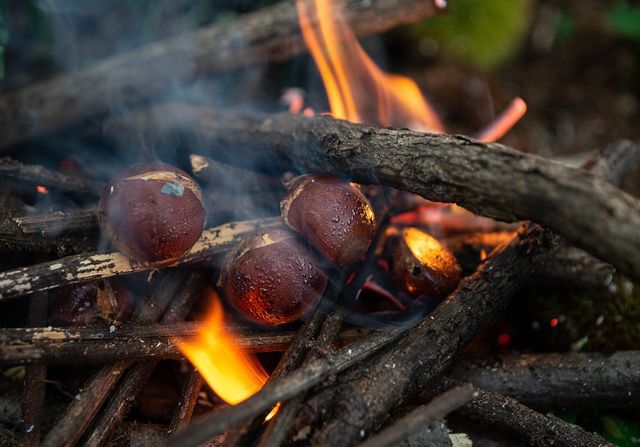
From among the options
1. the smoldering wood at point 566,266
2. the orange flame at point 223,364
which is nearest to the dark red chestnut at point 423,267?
the smoldering wood at point 566,266

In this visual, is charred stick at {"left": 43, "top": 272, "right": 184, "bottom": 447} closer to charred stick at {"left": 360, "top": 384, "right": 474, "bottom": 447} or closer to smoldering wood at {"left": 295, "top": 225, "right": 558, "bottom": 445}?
smoldering wood at {"left": 295, "top": 225, "right": 558, "bottom": 445}

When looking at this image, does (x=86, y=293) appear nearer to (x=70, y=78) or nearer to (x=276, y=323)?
(x=276, y=323)

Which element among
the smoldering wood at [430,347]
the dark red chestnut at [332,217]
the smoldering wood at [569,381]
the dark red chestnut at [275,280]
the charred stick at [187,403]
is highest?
the dark red chestnut at [332,217]

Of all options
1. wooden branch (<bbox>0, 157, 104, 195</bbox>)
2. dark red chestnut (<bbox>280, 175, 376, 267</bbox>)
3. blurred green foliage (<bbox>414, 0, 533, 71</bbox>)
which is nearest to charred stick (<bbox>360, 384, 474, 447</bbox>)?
dark red chestnut (<bbox>280, 175, 376, 267</bbox>)

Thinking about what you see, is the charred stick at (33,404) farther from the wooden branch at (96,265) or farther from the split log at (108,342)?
the wooden branch at (96,265)

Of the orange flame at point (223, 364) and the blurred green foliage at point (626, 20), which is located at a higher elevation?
the blurred green foliage at point (626, 20)

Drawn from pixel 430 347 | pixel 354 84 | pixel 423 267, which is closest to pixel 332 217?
pixel 423 267

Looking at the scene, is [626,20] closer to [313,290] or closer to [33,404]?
[313,290]
